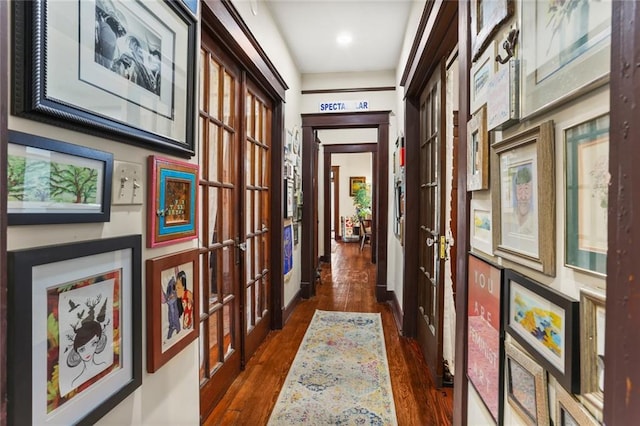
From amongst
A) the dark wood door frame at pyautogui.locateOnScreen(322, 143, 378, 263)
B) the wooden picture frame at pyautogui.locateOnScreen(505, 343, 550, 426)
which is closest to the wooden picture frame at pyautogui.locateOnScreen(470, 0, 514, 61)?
the wooden picture frame at pyautogui.locateOnScreen(505, 343, 550, 426)

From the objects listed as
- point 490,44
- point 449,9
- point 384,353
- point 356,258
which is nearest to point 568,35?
point 490,44

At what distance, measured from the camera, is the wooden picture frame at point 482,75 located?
0.88 metres

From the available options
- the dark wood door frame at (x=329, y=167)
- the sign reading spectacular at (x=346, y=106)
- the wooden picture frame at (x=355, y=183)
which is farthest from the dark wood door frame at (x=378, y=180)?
the wooden picture frame at (x=355, y=183)

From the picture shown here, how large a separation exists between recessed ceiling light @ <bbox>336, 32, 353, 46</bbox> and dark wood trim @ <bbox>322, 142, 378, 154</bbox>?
295cm

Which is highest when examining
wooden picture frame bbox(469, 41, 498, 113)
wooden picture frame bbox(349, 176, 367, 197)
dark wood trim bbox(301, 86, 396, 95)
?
dark wood trim bbox(301, 86, 396, 95)

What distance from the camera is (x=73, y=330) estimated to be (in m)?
0.80

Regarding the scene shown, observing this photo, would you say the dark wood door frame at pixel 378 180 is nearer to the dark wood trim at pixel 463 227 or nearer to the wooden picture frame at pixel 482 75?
the dark wood trim at pixel 463 227

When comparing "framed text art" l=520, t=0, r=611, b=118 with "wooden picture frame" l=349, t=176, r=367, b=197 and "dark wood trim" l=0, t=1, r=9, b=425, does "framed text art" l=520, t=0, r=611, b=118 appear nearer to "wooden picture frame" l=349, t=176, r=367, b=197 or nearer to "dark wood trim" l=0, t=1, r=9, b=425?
"dark wood trim" l=0, t=1, r=9, b=425

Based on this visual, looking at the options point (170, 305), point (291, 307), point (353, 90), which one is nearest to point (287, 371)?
point (291, 307)

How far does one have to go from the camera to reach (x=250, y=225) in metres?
2.57

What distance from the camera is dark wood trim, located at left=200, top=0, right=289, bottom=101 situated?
168 cm

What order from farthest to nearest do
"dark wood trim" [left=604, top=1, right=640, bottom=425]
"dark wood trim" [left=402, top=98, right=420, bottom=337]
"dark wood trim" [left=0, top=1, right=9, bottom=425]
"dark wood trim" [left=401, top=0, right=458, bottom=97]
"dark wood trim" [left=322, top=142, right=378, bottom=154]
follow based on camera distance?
"dark wood trim" [left=322, top=142, right=378, bottom=154], "dark wood trim" [left=402, top=98, right=420, bottom=337], "dark wood trim" [left=401, top=0, right=458, bottom=97], "dark wood trim" [left=0, top=1, right=9, bottom=425], "dark wood trim" [left=604, top=1, right=640, bottom=425]

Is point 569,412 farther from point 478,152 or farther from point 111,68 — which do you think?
point 111,68

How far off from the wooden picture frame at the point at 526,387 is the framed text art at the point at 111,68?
1.17 m
